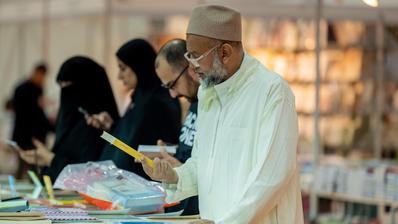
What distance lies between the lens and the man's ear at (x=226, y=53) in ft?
11.7

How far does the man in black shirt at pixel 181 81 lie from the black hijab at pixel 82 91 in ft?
3.07

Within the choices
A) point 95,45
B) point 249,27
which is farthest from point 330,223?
point 95,45

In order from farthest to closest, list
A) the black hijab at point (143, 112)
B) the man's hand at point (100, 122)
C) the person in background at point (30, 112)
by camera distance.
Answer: the person in background at point (30, 112)
the man's hand at point (100, 122)
the black hijab at point (143, 112)

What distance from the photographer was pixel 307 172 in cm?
766

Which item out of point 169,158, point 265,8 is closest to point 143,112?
point 169,158

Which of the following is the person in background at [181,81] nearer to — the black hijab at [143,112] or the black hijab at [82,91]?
the black hijab at [143,112]

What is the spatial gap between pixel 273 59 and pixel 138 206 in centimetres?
589

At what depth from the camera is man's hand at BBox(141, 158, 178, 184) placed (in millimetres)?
3734

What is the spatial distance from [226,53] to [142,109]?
4.53ft

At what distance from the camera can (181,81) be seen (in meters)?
4.46

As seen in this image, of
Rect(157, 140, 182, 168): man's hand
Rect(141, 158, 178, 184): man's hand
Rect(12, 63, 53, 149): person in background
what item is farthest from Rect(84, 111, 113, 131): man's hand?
Rect(12, 63, 53, 149): person in background

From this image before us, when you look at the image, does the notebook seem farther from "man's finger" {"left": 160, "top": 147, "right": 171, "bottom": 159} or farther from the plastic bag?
"man's finger" {"left": 160, "top": 147, "right": 171, "bottom": 159}

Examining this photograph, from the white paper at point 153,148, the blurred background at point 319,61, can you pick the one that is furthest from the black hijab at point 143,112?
the blurred background at point 319,61

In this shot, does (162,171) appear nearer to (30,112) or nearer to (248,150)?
(248,150)
